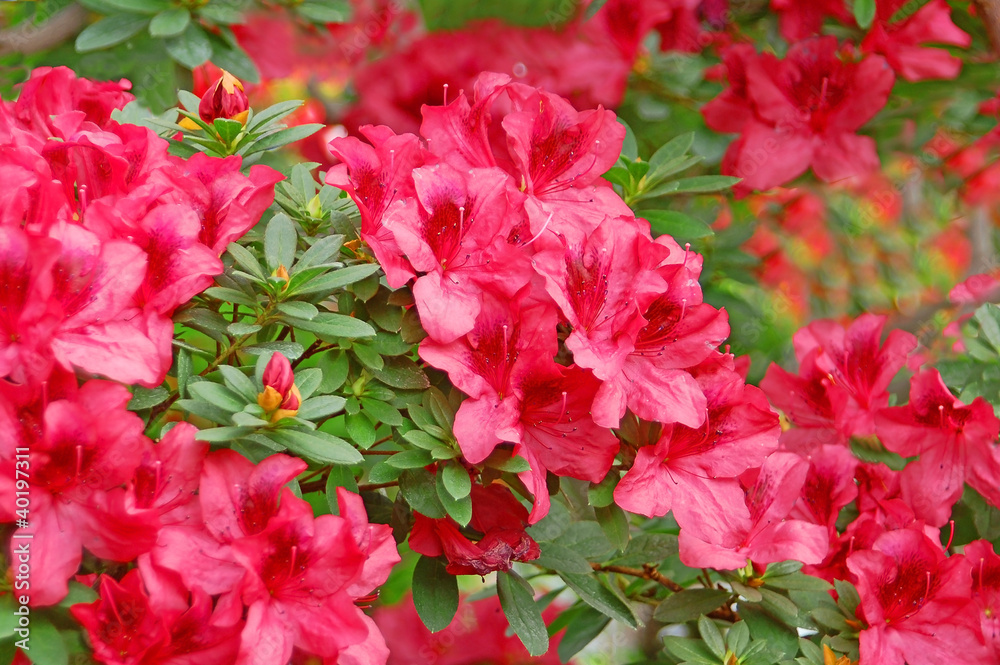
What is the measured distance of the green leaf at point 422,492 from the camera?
100 cm

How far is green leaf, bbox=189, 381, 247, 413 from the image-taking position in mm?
892

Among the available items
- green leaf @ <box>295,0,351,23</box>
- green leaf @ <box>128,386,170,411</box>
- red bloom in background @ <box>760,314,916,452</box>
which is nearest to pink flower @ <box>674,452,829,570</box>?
red bloom in background @ <box>760,314,916,452</box>

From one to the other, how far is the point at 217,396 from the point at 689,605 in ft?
2.31

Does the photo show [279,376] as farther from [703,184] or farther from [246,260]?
[703,184]

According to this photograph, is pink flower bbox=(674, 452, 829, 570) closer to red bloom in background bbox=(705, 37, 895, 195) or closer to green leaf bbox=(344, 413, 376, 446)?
green leaf bbox=(344, 413, 376, 446)

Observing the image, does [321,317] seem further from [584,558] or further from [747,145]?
[747,145]

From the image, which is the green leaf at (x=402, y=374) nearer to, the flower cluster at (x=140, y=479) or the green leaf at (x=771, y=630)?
the flower cluster at (x=140, y=479)

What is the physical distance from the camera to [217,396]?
2.95 feet

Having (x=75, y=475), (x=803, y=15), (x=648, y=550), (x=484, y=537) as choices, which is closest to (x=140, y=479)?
(x=75, y=475)

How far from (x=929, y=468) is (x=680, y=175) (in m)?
0.81

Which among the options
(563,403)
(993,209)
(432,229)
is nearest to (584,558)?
(563,403)

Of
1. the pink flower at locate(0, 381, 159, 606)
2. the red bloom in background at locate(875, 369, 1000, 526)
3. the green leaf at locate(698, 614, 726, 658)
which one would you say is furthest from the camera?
the red bloom in background at locate(875, 369, 1000, 526)

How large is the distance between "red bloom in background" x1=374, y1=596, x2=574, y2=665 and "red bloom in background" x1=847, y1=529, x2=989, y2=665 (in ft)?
2.58

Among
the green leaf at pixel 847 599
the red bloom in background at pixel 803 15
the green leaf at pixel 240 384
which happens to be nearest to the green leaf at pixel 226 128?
the green leaf at pixel 240 384
